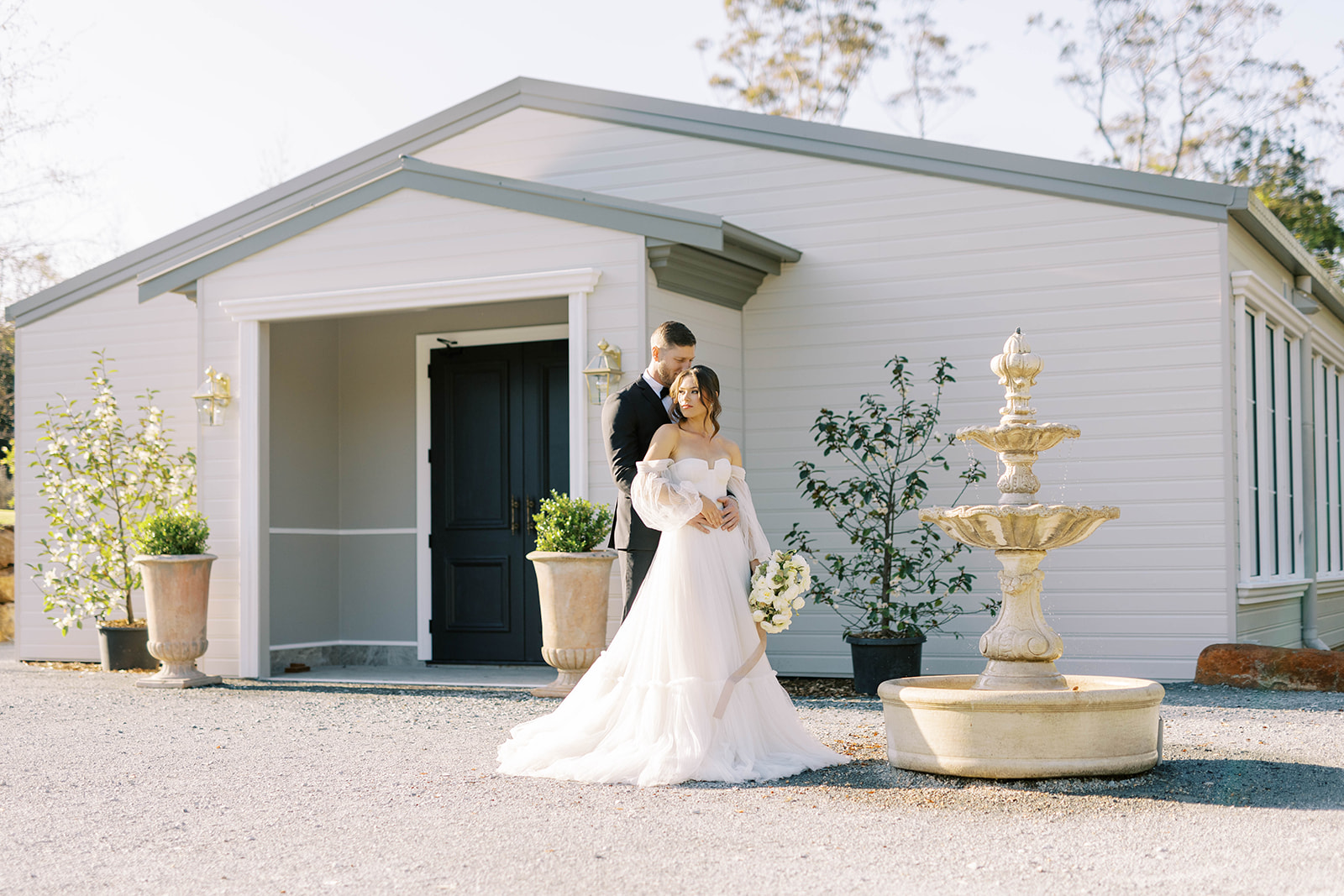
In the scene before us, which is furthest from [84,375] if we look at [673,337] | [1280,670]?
[1280,670]

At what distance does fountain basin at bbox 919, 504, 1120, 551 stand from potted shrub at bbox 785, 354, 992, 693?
2715mm

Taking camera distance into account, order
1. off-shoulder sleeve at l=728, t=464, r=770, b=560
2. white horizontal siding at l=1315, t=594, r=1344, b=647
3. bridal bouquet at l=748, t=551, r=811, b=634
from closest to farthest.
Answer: bridal bouquet at l=748, t=551, r=811, b=634
off-shoulder sleeve at l=728, t=464, r=770, b=560
white horizontal siding at l=1315, t=594, r=1344, b=647

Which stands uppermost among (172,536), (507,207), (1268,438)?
(507,207)

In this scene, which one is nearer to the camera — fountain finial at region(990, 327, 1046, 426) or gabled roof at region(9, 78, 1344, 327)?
fountain finial at region(990, 327, 1046, 426)

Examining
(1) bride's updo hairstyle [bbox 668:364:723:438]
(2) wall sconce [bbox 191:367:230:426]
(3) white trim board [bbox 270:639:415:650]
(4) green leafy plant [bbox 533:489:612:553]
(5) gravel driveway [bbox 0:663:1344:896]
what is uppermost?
(2) wall sconce [bbox 191:367:230:426]

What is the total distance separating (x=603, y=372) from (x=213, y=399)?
3073 mm

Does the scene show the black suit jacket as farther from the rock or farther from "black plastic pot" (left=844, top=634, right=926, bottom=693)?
A: the rock

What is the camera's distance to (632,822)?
4516 millimetres

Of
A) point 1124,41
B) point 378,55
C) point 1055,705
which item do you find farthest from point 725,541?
point 1124,41

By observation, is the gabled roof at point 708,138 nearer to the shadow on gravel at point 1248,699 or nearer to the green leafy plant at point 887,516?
the green leafy plant at point 887,516

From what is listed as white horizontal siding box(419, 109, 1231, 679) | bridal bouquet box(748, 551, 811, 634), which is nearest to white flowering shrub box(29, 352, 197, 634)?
white horizontal siding box(419, 109, 1231, 679)

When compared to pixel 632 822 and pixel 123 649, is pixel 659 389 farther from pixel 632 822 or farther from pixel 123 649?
pixel 123 649

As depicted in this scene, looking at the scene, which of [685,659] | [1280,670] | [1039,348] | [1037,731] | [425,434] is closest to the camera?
[1037,731]

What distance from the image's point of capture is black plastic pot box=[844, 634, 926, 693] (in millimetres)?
8094
